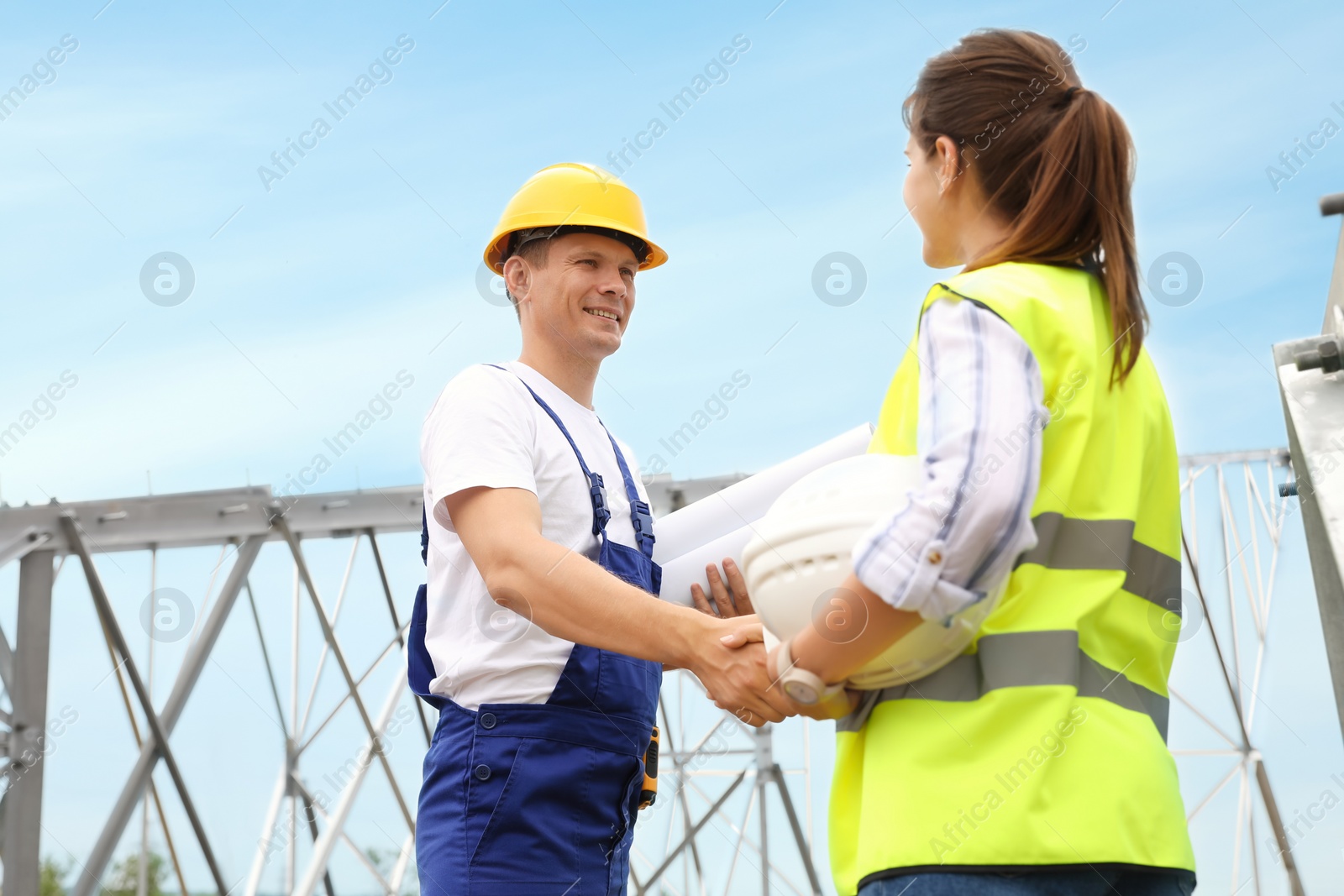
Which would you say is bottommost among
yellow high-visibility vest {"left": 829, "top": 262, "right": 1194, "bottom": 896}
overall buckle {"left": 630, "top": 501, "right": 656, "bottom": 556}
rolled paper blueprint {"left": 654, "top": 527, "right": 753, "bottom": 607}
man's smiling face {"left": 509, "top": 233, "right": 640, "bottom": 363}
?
yellow high-visibility vest {"left": 829, "top": 262, "right": 1194, "bottom": 896}

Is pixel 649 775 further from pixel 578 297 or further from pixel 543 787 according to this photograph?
pixel 578 297

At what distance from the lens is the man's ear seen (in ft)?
11.8

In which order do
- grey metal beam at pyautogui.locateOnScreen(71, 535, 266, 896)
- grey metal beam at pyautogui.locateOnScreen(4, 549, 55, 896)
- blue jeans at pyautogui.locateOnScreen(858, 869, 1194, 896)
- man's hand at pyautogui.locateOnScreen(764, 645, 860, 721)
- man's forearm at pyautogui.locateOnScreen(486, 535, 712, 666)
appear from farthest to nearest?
grey metal beam at pyautogui.locateOnScreen(71, 535, 266, 896)
grey metal beam at pyautogui.locateOnScreen(4, 549, 55, 896)
man's forearm at pyautogui.locateOnScreen(486, 535, 712, 666)
man's hand at pyautogui.locateOnScreen(764, 645, 860, 721)
blue jeans at pyautogui.locateOnScreen(858, 869, 1194, 896)

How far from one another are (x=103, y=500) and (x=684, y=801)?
19.9 ft

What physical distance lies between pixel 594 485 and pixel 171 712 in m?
4.82

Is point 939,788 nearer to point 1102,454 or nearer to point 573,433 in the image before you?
point 1102,454

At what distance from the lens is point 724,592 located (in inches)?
130

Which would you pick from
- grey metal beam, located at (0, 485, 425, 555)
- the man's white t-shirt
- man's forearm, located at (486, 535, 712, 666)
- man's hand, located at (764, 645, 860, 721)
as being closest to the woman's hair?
man's hand, located at (764, 645, 860, 721)

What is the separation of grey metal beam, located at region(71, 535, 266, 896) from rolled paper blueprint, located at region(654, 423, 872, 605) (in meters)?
4.27

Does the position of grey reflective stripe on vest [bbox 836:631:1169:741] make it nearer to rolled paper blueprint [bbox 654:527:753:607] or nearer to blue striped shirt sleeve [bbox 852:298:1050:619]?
blue striped shirt sleeve [bbox 852:298:1050:619]

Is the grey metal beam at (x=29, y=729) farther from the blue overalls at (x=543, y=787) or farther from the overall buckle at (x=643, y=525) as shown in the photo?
the overall buckle at (x=643, y=525)

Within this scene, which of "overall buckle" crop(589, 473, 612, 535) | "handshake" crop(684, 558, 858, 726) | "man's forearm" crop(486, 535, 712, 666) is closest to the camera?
"handshake" crop(684, 558, 858, 726)

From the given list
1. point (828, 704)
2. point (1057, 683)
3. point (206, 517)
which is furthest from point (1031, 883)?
point (206, 517)

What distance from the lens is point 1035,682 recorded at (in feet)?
5.95
